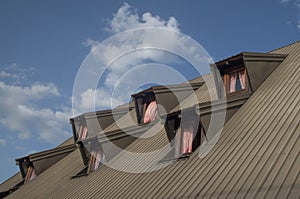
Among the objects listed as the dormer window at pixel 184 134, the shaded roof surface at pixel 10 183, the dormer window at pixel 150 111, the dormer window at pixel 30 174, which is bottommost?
the shaded roof surface at pixel 10 183

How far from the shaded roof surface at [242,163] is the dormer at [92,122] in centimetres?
688

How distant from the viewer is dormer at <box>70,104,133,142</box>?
894 inches

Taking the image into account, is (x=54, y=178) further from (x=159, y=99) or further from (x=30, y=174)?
(x=159, y=99)

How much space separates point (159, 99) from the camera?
17.3 meters

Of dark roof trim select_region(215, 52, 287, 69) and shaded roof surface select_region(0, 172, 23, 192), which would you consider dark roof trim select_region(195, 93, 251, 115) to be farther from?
shaded roof surface select_region(0, 172, 23, 192)

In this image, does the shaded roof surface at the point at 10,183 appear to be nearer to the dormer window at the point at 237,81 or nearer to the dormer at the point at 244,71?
the dormer at the point at 244,71

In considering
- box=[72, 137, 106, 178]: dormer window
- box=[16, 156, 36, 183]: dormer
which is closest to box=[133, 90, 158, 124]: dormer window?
box=[72, 137, 106, 178]: dormer window

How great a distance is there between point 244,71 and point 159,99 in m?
4.65

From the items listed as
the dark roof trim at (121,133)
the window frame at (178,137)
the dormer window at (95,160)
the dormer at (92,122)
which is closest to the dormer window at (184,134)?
the window frame at (178,137)

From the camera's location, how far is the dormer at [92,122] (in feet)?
74.5

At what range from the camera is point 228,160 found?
9789 mm

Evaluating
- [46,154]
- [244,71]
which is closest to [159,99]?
[244,71]

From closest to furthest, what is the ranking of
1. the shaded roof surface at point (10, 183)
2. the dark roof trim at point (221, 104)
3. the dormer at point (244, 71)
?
the dark roof trim at point (221, 104) → the dormer at point (244, 71) → the shaded roof surface at point (10, 183)

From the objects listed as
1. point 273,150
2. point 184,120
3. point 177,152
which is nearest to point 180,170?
point 177,152
